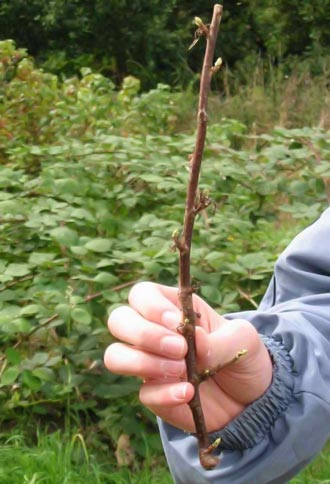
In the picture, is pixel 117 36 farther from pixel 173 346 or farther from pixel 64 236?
pixel 173 346

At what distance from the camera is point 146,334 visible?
105cm

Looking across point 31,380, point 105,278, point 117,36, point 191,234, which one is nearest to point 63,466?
point 31,380

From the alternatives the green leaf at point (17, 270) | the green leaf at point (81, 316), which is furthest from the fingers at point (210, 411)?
the green leaf at point (17, 270)

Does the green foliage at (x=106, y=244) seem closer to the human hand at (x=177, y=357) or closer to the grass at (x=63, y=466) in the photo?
the grass at (x=63, y=466)

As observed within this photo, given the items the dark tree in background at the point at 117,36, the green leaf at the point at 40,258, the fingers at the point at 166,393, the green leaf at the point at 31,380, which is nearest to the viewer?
the fingers at the point at 166,393

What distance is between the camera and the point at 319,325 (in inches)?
53.4

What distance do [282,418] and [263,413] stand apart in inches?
1.7

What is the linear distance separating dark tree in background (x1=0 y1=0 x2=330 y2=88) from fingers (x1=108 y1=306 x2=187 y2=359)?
11197mm

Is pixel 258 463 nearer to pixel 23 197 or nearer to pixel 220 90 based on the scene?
pixel 23 197

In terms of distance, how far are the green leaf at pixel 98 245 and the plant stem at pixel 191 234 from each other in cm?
220

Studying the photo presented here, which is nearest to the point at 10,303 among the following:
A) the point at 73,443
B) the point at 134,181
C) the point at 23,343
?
the point at 23,343

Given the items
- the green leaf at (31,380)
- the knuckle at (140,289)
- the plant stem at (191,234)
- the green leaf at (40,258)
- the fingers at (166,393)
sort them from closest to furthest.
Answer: the plant stem at (191,234) < the fingers at (166,393) < the knuckle at (140,289) < the green leaf at (31,380) < the green leaf at (40,258)

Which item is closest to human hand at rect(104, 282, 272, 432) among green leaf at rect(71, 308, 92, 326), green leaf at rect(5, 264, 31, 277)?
green leaf at rect(71, 308, 92, 326)

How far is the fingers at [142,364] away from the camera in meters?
1.03
